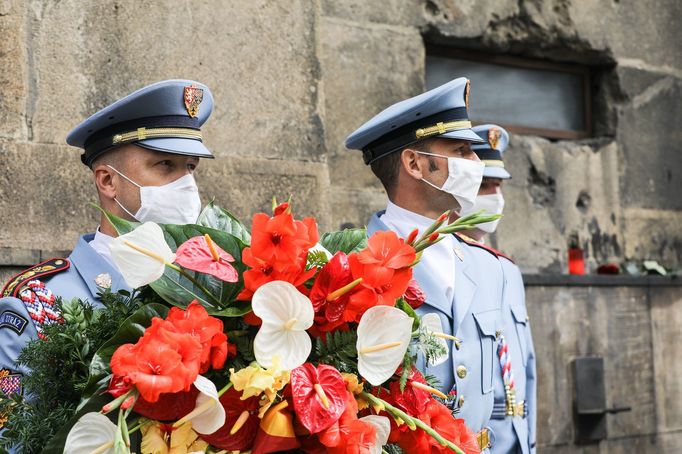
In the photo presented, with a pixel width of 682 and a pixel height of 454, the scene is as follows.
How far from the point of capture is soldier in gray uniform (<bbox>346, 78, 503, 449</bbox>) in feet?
10.7

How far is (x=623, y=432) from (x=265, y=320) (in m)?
4.46

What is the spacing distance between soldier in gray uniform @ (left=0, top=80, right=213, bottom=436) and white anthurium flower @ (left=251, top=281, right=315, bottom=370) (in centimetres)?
102

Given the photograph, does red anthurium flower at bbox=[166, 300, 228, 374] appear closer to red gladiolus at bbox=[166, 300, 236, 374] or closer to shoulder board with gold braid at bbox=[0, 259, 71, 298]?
red gladiolus at bbox=[166, 300, 236, 374]

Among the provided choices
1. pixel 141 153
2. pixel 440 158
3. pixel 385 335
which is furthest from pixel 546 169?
pixel 385 335

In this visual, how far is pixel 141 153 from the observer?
9.75 ft

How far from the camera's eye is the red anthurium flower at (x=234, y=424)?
1817 mm

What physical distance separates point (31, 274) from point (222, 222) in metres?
0.79

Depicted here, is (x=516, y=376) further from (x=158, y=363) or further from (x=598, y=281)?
(x=598, y=281)

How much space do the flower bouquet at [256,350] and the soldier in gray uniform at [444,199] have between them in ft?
4.25

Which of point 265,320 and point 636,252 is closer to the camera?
point 265,320

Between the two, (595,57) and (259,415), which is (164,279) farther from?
(595,57)

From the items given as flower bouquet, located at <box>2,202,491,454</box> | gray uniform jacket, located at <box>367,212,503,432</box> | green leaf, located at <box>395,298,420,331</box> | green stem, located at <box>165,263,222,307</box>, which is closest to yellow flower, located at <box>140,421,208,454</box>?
flower bouquet, located at <box>2,202,491,454</box>

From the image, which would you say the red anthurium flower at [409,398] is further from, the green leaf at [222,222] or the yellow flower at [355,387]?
the green leaf at [222,222]

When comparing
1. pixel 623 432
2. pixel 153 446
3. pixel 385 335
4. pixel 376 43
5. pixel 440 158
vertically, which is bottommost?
pixel 623 432
